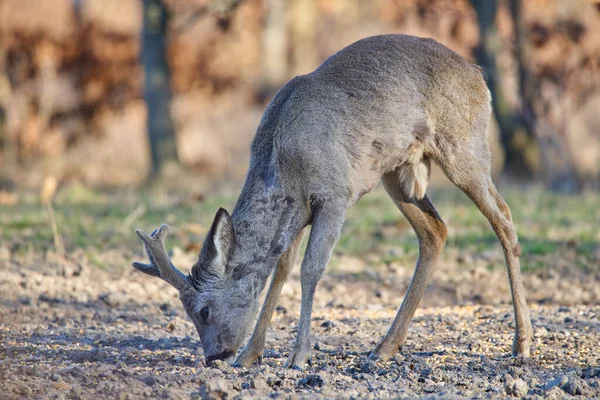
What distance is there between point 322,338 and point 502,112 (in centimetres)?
969

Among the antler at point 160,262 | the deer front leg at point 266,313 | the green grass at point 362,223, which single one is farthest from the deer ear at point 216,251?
the green grass at point 362,223

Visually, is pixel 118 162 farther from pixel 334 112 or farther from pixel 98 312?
pixel 334 112

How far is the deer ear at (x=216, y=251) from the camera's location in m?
5.63

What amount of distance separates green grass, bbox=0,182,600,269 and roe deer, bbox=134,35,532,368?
102 inches

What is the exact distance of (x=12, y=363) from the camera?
207 inches

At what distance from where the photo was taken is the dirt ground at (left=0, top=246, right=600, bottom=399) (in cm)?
479

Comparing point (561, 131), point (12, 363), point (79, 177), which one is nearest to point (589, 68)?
point (561, 131)

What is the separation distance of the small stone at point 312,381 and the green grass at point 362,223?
4.01m

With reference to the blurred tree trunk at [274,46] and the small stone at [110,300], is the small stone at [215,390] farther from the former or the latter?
the blurred tree trunk at [274,46]

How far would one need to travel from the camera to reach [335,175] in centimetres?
591

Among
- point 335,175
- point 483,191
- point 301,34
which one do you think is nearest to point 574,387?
point 483,191

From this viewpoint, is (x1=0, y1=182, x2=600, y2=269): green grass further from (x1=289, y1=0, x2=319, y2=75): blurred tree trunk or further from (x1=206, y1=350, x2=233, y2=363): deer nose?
(x1=289, y1=0, x2=319, y2=75): blurred tree trunk

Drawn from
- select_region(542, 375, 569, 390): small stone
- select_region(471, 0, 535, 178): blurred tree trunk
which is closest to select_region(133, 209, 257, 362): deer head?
select_region(542, 375, 569, 390): small stone

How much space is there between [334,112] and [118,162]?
1365 centimetres
